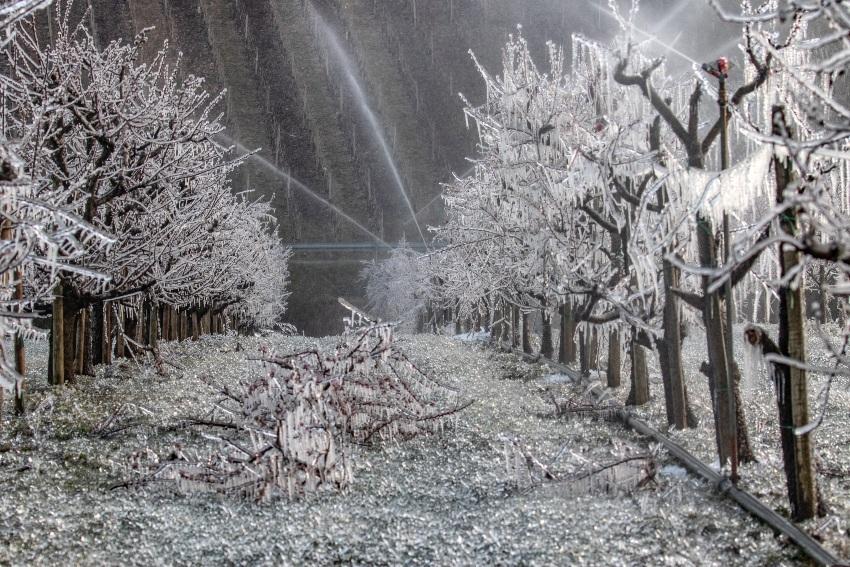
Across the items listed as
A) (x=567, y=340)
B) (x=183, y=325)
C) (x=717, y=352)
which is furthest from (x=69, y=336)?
(x=183, y=325)

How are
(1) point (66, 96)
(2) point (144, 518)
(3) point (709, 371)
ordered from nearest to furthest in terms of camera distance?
1. (2) point (144, 518)
2. (3) point (709, 371)
3. (1) point (66, 96)

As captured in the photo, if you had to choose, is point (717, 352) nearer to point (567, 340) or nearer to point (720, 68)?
point (720, 68)

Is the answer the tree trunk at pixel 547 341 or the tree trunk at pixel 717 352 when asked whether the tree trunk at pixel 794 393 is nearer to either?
the tree trunk at pixel 717 352

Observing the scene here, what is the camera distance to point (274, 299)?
62.9 metres

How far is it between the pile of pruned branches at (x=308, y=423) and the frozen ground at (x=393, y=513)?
14.8 inches

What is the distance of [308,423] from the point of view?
1009cm

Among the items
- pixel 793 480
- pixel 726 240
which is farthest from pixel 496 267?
pixel 793 480

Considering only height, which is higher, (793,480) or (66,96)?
(66,96)

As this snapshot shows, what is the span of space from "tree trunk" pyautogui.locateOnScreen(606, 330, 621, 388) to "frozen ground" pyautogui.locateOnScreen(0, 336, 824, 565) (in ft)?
15.3

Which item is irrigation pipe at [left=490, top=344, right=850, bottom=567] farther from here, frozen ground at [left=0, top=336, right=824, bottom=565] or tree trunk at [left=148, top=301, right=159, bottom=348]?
tree trunk at [left=148, top=301, right=159, bottom=348]

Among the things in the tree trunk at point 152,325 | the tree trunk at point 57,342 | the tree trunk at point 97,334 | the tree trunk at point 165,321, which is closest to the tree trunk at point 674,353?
the tree trunk at point 57,342

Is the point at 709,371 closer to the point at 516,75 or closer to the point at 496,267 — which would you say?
the point at 516,75

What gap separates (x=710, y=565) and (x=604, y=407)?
7858mm

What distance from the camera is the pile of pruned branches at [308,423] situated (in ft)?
31.2
